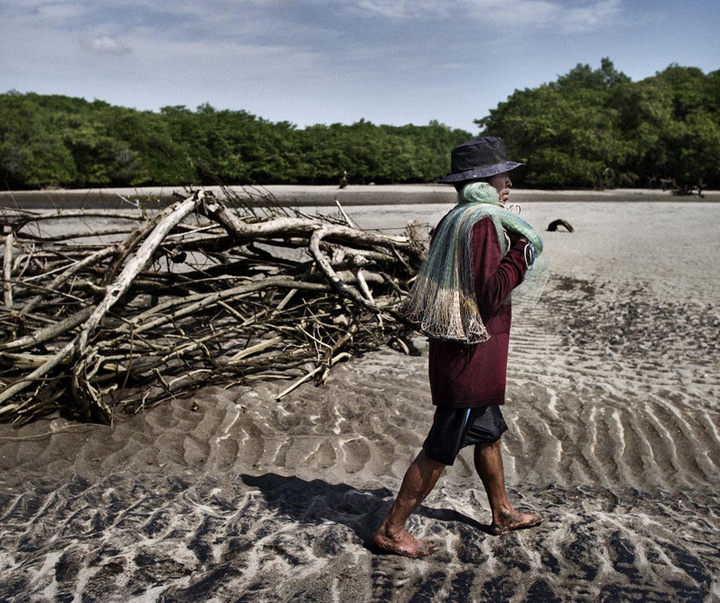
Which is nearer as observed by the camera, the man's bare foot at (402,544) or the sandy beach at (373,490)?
the sandy beach at (373,490)

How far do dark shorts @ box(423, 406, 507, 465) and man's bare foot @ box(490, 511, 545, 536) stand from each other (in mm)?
465

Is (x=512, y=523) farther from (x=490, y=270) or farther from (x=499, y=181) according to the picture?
(x=499, y=181)

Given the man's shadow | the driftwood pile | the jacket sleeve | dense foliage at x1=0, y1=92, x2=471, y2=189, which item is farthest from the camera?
dense foliage at x1=0, y1=92, x2=471, y2=189

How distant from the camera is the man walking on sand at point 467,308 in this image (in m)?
2.79

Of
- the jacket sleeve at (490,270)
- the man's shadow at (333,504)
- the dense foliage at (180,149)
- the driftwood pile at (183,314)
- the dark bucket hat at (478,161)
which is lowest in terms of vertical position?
the man's shadow at (333,504)

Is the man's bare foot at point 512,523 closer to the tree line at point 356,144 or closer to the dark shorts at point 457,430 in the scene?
the dark shorts at point 457,430

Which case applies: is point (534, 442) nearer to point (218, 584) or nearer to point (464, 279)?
point (464, 279)

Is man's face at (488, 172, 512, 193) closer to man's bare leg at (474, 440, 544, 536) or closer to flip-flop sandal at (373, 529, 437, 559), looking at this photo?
man's bare leg at (474, 440, 544, 536)

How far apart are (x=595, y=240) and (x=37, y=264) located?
11.1m

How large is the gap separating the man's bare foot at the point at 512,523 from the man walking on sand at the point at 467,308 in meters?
0.37

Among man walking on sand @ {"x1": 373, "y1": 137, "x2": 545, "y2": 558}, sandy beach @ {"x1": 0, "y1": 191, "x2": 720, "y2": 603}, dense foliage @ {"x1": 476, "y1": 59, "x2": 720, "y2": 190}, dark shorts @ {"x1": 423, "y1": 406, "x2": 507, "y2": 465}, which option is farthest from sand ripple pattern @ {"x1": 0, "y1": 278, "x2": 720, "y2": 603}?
dense foliage @ {"x1": 476, "y1": 59, "x2": 720, "y2": 190}

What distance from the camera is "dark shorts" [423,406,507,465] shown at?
112 inches

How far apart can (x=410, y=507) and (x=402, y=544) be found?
165 millimetres

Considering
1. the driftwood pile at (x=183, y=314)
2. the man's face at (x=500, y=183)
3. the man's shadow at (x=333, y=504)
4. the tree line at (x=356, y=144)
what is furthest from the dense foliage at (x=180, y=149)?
the man's face at (x=500, y=183)
